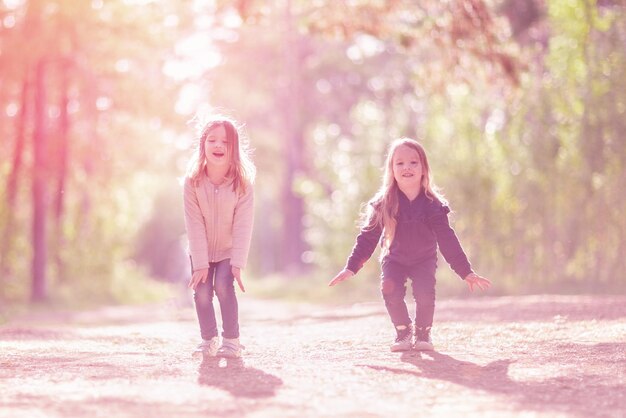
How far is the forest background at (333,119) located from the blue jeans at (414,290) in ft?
8.56

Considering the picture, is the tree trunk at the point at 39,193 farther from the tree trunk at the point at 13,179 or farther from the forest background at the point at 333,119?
the tree trunk at the point at 13,179

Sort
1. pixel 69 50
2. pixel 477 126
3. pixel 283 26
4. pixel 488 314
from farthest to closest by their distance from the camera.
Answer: pixel 283 26 < pixel 69 50 < pixel 477 126 < pixel 488 314

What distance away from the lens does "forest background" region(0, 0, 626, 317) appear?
49.5 ft

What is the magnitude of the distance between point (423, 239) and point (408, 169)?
53 cm

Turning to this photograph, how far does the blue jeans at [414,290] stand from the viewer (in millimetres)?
7043

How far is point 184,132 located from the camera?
22891mm

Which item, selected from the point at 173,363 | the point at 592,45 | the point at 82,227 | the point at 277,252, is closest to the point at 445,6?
the point at 592,45

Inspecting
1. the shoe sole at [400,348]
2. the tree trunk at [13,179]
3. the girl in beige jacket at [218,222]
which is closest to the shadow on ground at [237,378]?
the girl in beige jacket at [218,222]

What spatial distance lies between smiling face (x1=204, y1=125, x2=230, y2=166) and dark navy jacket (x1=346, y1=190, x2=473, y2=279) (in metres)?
1.18

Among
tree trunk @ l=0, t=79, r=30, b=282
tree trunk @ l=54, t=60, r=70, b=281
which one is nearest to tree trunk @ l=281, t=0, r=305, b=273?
tree trunk @ l=54, t=60, r=70, b=281

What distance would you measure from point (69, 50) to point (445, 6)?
9088 mm

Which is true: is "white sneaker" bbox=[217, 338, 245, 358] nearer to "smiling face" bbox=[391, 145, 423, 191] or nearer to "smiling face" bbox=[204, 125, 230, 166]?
"smiling face" bbox=[204, 125, 230, 166]

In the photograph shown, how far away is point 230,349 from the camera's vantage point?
6.88 m

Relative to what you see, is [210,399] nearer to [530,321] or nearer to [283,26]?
[530,321]
